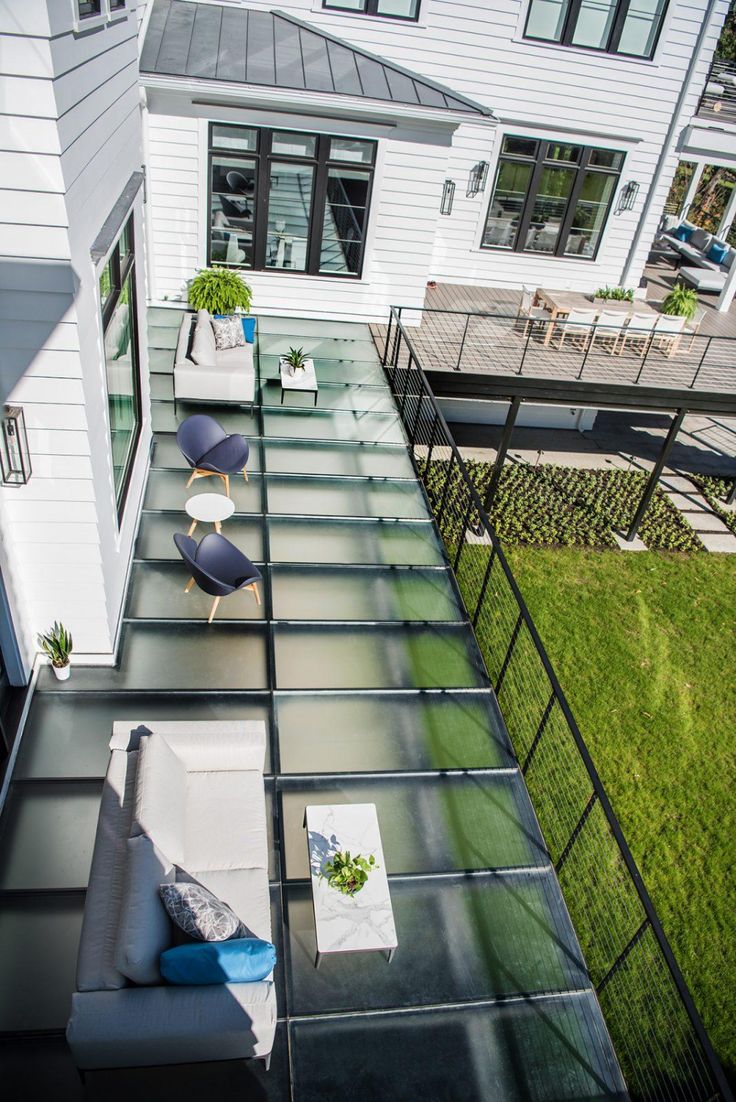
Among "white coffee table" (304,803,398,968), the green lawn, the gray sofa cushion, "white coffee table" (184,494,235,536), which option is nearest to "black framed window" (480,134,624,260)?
the green lawn

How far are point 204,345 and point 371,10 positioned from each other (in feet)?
23.2

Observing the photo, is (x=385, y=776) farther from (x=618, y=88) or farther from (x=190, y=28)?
(x=618, y=88)

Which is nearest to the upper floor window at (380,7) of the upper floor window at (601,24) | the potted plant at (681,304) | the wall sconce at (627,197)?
the upper floor window at (601,24)

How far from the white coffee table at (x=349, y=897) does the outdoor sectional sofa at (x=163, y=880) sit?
1.11ft

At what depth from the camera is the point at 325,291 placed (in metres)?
11.6

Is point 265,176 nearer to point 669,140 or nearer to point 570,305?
point 570,305

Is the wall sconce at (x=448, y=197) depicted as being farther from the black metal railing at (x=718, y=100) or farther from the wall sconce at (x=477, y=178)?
the black metal railing at (x=718, y=100)

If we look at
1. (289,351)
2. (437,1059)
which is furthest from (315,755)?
(289,351)

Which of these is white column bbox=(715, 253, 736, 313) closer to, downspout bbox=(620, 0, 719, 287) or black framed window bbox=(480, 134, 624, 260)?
Result: downspout bbox=(620, 0, 719, 287)

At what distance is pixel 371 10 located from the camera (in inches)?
472

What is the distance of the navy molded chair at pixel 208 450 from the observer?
774 cm

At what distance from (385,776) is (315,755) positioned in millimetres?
529

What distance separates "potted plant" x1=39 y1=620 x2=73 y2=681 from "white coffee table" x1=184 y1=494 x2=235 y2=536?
1.81m

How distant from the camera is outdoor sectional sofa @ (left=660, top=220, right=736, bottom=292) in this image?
57.0 feet
